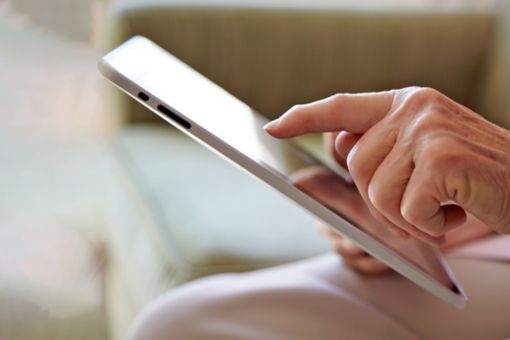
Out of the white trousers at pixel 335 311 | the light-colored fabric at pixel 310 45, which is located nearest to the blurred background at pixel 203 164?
the light-colored fabric at pixel 310 45

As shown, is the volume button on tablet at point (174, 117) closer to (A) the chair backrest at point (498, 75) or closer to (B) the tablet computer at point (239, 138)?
(B) the tablet computer at point (239, 138)

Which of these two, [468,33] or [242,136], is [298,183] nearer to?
[242,136]

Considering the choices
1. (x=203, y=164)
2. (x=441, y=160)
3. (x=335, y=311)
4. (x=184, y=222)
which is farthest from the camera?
(x=203, y=164)

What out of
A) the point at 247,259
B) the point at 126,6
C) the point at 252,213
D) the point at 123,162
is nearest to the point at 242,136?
the point at 247,259

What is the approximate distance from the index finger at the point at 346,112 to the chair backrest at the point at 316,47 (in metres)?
1.01

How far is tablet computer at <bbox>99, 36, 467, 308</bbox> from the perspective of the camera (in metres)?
0.57

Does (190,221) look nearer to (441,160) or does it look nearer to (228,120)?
(228,120)

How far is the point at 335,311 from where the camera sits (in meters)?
0.74

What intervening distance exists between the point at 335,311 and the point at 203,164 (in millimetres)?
706

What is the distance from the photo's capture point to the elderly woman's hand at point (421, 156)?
50 cm

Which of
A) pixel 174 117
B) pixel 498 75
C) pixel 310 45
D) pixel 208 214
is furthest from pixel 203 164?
pixel 174 117

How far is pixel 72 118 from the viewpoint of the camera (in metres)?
2.27

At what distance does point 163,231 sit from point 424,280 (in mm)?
592

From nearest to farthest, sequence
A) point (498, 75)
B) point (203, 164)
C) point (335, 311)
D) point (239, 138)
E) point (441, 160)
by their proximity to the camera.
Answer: point (441, 160), point (239, 138), point (335, 311), point (203, 164), point (498, 75)
